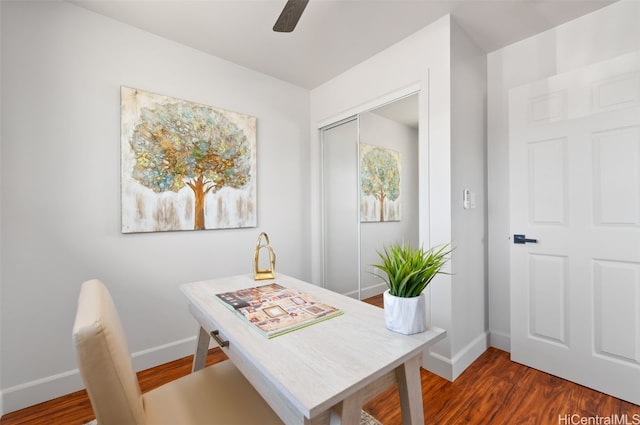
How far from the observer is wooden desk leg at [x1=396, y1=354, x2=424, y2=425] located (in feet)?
2.95

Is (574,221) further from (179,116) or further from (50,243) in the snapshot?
(50,243)

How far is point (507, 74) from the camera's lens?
2.34 m

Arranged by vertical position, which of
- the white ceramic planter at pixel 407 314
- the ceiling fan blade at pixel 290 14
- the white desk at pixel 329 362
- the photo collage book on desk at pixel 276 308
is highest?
the ceiling fan blade at pixel 290 14

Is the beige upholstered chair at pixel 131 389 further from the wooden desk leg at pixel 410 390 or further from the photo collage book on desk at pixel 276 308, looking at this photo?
the wooden desk leg at pixel 410 390

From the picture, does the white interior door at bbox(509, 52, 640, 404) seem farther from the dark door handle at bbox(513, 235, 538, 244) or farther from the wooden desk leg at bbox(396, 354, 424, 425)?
the wooden desk leg at bbox(396, 354, 424, 425)

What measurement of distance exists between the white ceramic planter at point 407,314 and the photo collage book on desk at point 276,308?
9.5 inches

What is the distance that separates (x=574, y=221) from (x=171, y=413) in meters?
2.56

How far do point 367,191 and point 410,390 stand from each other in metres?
1.97

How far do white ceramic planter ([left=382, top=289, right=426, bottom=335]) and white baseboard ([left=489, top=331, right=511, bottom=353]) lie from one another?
6.43 ft

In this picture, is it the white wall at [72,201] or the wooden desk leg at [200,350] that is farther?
the white wall at [72,201]

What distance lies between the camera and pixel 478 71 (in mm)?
2334

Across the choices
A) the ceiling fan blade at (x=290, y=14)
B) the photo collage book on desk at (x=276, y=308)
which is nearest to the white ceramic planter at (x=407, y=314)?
the photo collage book on desk at (x=276, y=308)

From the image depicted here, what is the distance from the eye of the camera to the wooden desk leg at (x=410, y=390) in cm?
90

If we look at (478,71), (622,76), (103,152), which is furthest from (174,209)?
(622,76)
